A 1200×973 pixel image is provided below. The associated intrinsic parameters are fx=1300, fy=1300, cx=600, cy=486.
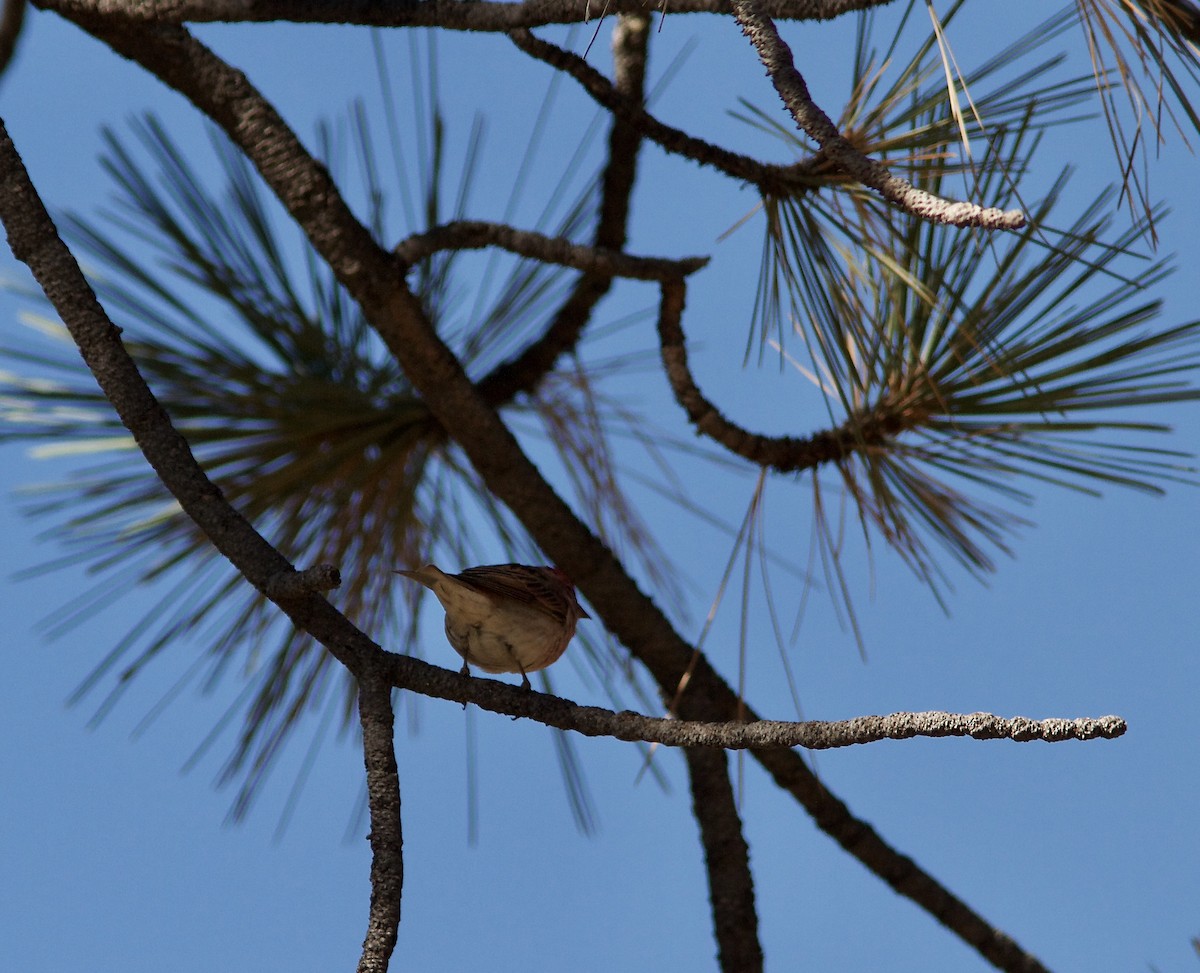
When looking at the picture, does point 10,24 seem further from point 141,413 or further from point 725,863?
point 725,863

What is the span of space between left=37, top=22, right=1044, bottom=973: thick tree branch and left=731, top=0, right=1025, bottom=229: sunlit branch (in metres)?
0.45

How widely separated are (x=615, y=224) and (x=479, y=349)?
201 millimetres

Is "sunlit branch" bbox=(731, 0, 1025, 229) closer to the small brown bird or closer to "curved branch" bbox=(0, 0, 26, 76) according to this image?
the small brown bird

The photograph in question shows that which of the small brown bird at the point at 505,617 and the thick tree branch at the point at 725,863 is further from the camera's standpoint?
the thick tree branch at the point at 725,863

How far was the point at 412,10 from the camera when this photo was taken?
33.7 inches

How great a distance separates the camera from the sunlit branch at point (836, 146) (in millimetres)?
509

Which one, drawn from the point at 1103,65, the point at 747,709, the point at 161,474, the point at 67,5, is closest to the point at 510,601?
the point at 161,474

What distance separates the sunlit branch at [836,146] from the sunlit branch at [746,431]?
423 millimetres

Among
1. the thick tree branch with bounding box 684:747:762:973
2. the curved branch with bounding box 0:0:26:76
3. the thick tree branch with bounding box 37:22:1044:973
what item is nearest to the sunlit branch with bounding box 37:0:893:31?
the thick tree branch with bounding box 37:22:1044:973

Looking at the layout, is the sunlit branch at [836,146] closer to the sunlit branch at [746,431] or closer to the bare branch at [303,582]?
the bare branch at [303,582]

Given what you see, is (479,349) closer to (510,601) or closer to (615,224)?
(615,224)

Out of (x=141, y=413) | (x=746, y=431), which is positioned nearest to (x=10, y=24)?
(x=141, y=413)

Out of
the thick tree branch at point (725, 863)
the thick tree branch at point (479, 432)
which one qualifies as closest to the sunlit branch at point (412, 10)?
the thick tree branch at point (479, 432)

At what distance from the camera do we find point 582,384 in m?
1.27
